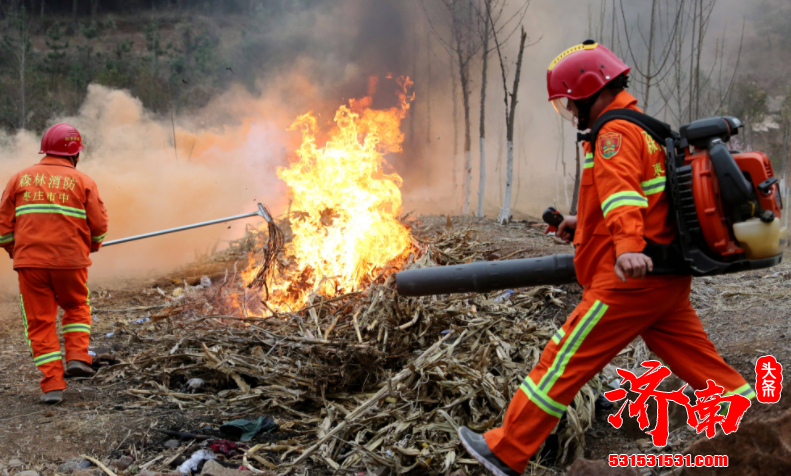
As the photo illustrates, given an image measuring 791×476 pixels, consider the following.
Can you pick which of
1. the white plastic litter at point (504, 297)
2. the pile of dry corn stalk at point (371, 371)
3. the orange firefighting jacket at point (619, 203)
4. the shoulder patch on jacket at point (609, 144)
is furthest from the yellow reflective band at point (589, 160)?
the white plastic litter at point (504, 297)

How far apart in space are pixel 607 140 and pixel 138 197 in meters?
11.5

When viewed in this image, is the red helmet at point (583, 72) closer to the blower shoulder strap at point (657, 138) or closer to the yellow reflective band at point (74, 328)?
the blower shoulder strap at point (657, 138)

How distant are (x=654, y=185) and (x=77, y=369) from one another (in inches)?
170

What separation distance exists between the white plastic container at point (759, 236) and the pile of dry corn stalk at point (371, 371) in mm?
1287

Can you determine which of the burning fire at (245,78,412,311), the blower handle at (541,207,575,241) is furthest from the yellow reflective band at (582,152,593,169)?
the burning fire at (245,78,412,311)

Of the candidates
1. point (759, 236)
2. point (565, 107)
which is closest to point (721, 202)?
point (759, 236)

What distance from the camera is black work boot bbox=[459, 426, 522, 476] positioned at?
2.50 metres

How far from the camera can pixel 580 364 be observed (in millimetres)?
2436

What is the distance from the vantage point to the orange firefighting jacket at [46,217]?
168 inches

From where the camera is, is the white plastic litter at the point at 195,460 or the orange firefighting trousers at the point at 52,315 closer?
the white plastic litter at the point at 195,460

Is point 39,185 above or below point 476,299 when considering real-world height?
above

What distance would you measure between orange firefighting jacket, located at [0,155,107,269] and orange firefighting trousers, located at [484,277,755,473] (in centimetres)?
361

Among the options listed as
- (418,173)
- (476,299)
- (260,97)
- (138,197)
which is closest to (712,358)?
(476,299)

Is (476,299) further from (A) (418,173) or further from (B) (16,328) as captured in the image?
(A) (418,173)
